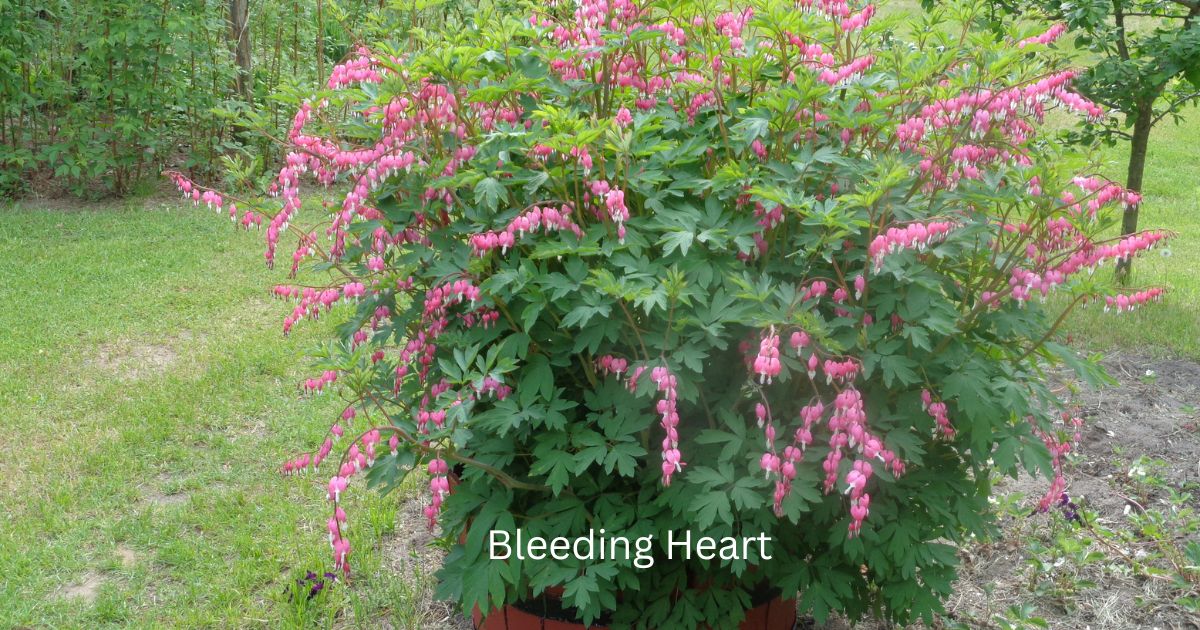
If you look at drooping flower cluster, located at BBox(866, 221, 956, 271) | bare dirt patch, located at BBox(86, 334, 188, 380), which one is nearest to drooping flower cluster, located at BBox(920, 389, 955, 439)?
drooping flower cluster, located at BBox(866, 221, 956, 271)

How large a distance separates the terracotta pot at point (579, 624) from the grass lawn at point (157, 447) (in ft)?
1.80

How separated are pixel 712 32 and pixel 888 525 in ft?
4.65

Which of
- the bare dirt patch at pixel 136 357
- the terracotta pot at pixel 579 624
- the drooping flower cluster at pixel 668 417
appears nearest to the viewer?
the drooping flower cluster at pixel 668 417

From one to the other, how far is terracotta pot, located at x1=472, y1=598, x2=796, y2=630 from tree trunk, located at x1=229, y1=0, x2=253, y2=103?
7483 mm

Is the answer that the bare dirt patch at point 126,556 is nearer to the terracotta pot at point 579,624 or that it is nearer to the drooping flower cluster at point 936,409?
the terracotta pot at point 579,624

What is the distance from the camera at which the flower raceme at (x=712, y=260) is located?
7.72 feet

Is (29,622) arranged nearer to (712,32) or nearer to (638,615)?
(638,615)

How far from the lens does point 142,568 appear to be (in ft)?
12.3

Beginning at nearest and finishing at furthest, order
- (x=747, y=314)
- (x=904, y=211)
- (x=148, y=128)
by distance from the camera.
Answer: (x=747, y=314), (x=904, y=211), (x=148, y=128)

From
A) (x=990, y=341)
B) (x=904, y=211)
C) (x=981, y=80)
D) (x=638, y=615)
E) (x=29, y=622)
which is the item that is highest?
(x=981, y=80)

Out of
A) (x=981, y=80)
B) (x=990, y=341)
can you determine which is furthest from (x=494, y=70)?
(x=990, y=341)

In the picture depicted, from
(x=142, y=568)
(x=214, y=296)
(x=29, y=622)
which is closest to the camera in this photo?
(x=29, y=622)

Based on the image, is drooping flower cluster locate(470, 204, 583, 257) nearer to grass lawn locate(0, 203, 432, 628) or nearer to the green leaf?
the green leaf

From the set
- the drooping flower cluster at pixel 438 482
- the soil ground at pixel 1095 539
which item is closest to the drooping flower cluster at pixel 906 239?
the soil ground at pixel 1095 539
